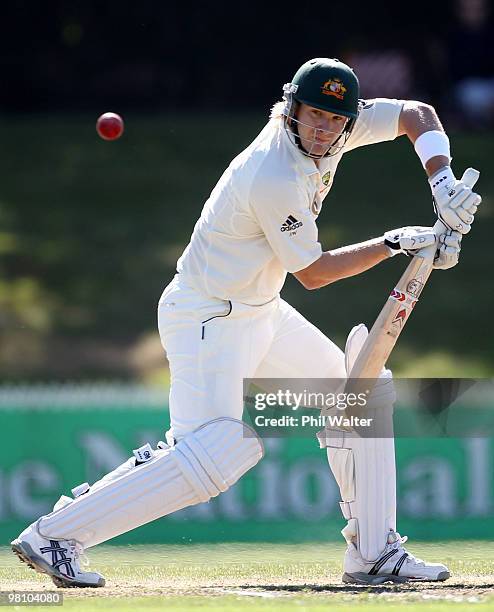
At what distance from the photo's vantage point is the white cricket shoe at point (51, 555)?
159 inches

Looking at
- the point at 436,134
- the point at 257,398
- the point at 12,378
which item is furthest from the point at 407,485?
the point at 12,378

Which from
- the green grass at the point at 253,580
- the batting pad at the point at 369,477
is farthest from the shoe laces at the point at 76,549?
the batting pad at the point at 369,477

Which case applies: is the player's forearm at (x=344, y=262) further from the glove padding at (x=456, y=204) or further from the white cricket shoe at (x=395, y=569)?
the white cricket shoe at (x=395, y=569)

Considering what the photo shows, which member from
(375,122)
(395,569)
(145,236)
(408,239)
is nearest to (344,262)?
(408,239)

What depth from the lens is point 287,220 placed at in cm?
403

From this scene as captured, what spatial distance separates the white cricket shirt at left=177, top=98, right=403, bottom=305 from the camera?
4.03m

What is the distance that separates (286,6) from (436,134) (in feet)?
24.3

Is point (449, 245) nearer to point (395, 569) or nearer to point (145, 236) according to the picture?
point (395, 569)

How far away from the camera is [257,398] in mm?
4531

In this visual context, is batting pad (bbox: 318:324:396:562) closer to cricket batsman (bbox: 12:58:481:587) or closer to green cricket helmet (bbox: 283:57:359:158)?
cricket batsman (bbox: 12:58:481:587)

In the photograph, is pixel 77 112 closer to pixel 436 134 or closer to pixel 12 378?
pixel 12 378

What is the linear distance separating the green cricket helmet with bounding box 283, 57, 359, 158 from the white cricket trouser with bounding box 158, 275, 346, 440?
54 centimetres

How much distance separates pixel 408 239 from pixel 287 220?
14.4 inches

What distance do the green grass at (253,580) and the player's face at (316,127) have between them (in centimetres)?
130
